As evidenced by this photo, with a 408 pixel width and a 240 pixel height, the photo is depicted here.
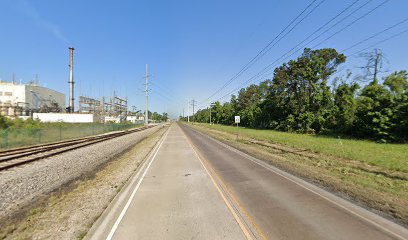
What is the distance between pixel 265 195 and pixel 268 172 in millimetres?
4095

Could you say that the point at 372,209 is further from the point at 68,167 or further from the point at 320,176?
the point at 68,167

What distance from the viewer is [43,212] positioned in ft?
24.2

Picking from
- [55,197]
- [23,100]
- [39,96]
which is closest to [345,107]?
[55,197]

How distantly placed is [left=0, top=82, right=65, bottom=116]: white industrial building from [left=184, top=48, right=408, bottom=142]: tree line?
76.6 metres

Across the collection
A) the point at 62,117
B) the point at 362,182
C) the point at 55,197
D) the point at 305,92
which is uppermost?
the point at 305,92

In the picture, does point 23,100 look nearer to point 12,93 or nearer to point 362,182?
point 12,93

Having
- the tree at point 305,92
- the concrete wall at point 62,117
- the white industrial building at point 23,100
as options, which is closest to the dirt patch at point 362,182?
the tree at point 305,92

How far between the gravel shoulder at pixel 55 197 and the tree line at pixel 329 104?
96.7ft

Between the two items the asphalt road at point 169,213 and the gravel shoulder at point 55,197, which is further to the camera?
the gravel shoulder at point 55,197

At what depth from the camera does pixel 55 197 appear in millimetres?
8938

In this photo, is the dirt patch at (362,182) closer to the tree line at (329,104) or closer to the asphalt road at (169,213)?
the asphalt road at (169,213)

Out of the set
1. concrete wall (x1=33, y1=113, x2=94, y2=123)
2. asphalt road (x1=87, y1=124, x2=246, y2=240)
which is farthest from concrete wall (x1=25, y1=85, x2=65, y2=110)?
Result: asphalt road (x1=87, y1=124, x2=246, y2=240)

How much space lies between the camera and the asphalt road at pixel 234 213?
18.5 feet

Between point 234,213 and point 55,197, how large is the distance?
21.9ft
